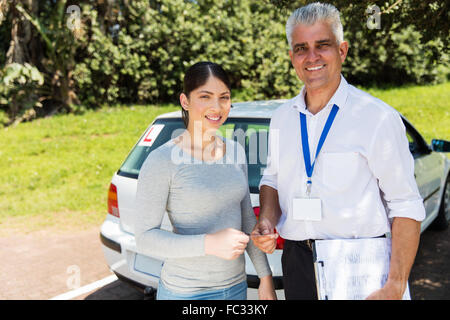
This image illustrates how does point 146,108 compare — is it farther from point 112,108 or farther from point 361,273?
point 361,273

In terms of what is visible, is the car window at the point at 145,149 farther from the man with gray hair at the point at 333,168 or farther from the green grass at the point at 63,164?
the green grass at the point at 63,164

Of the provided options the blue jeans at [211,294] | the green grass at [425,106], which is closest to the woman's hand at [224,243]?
the blue jeans at [211,294]

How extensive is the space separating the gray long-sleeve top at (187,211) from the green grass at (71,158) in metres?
4.48

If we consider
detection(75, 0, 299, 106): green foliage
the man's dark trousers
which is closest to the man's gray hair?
the man's dark trousers

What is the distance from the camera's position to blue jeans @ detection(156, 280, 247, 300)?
1740mm

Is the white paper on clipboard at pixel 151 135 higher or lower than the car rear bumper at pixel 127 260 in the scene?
higher

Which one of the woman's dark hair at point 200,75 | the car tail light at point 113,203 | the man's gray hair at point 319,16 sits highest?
the man's gray hair at point 319,16

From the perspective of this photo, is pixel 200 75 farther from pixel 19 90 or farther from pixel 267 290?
pixel 19 90

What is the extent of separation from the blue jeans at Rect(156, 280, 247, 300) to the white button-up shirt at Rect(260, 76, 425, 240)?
34 centimetres

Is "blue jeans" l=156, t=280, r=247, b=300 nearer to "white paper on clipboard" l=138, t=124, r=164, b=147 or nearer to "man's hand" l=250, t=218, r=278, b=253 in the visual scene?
"man's hand" l=250, t=218, r=278, b=253

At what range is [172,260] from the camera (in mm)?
1778

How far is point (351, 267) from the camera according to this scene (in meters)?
1.56

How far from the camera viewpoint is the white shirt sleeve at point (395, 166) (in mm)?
1600
